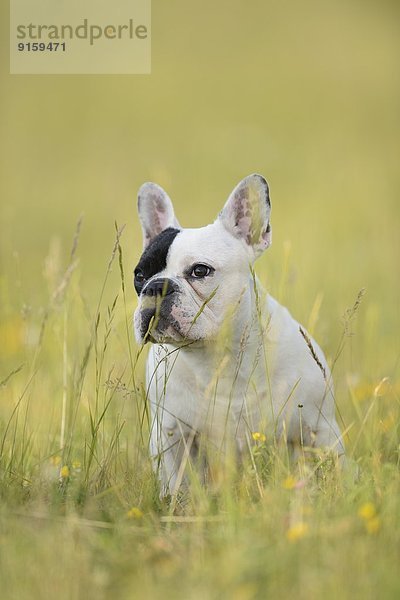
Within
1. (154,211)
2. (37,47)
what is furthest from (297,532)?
(37,47)

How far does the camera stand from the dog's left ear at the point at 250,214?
5023 millimetres

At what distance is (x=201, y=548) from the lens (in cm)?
337

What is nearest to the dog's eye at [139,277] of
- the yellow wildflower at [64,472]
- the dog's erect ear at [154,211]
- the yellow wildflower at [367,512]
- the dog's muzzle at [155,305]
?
the dog's muzzle at [155,305]

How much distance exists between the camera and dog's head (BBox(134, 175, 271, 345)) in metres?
4.55

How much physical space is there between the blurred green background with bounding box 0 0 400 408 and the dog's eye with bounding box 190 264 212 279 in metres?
0.94

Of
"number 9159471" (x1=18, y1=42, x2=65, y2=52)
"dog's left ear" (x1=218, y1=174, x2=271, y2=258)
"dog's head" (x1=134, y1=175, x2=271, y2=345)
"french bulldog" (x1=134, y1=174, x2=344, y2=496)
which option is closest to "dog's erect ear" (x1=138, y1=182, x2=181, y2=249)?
"dog's head" (x1=134, y1=175, x2=271, y2=345)

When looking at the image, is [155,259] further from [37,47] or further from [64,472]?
[37,47]

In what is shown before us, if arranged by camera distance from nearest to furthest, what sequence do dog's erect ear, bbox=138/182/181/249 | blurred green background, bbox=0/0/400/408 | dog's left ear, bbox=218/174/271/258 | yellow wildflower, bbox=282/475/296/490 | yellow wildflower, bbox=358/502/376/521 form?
yellow wildflower, bbox=358/502/376/521 < yellow wildflower, bbox=282/475/296/490 < dog's left ear, bbox=218/174/271/258 < dog's erect ear, bbox=138/182/181/249 < blurred green background, bbox=0/0/400/408

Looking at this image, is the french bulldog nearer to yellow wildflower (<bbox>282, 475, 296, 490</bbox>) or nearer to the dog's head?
the dog's head

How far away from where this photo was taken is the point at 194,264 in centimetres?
472

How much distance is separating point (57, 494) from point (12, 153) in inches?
547

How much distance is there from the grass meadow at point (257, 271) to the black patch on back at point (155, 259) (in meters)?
0.20

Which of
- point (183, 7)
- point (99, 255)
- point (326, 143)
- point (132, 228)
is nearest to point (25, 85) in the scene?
point (183, 7)

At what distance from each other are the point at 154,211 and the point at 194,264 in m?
0.69
